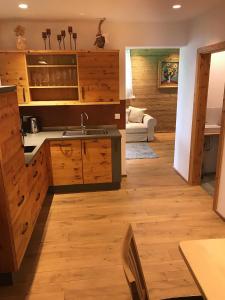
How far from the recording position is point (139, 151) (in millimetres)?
5969

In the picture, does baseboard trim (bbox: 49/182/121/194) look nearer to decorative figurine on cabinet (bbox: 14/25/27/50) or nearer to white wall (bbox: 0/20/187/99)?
white wall (bbox: 0/20/187/99)

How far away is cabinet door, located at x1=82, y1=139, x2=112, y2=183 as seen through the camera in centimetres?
373

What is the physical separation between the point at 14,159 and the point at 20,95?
183cm

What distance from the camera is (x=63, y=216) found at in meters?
3.31

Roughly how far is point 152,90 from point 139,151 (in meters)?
2.50

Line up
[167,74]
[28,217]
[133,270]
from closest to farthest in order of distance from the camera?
[133,270] → [28,217] → [167,74]

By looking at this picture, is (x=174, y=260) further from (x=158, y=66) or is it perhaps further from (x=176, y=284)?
(x=158, y=66)

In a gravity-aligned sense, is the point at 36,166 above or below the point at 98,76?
below

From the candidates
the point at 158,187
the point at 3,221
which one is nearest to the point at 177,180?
the point at 158,187

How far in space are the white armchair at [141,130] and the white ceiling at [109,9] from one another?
315 cm

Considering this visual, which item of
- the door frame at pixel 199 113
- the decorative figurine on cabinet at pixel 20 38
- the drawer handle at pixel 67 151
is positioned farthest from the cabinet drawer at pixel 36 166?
the door frame at pixel 199 113

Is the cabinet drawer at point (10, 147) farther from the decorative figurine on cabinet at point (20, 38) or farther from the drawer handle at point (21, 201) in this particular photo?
the decorative figurine on cabinet at point (20, 38)

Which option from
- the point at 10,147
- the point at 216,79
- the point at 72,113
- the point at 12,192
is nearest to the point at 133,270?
the point at 12,192

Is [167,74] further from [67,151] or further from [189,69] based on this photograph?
[67,151]
